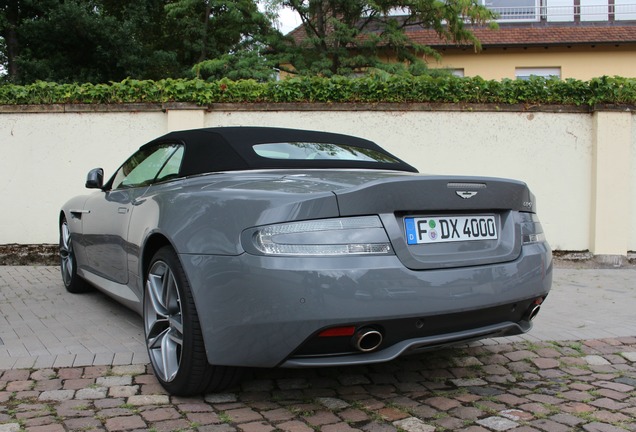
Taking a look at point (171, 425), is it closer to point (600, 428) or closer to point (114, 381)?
point (114, 381)

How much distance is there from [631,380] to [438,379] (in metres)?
1.09

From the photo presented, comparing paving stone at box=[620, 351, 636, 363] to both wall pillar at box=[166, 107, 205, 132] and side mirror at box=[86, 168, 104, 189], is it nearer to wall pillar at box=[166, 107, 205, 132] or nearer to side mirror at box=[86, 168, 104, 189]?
side mirror at box=[86, 168, 104, 189]

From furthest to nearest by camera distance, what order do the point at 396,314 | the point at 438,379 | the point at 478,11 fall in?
the point at 478,11
the point at 438,379
the point at 396,314

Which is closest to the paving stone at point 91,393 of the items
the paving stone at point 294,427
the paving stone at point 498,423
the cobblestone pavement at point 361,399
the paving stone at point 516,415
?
the cobblestone pavement at point 361,399

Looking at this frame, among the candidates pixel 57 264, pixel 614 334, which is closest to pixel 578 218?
pixel 614 334

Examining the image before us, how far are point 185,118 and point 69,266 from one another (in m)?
2.64

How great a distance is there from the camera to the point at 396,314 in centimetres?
238

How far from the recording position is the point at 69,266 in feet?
18.0


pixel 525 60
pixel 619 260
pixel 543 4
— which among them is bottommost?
pixel 619 260

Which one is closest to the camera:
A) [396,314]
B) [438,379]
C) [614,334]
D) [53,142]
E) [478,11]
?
[396,314]

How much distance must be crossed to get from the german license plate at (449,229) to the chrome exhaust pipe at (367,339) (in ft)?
1.39

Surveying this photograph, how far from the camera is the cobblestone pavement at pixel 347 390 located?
102 inches

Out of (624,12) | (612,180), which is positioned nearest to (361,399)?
(612,180)

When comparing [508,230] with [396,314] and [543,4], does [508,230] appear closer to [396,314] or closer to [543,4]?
[396,314]
